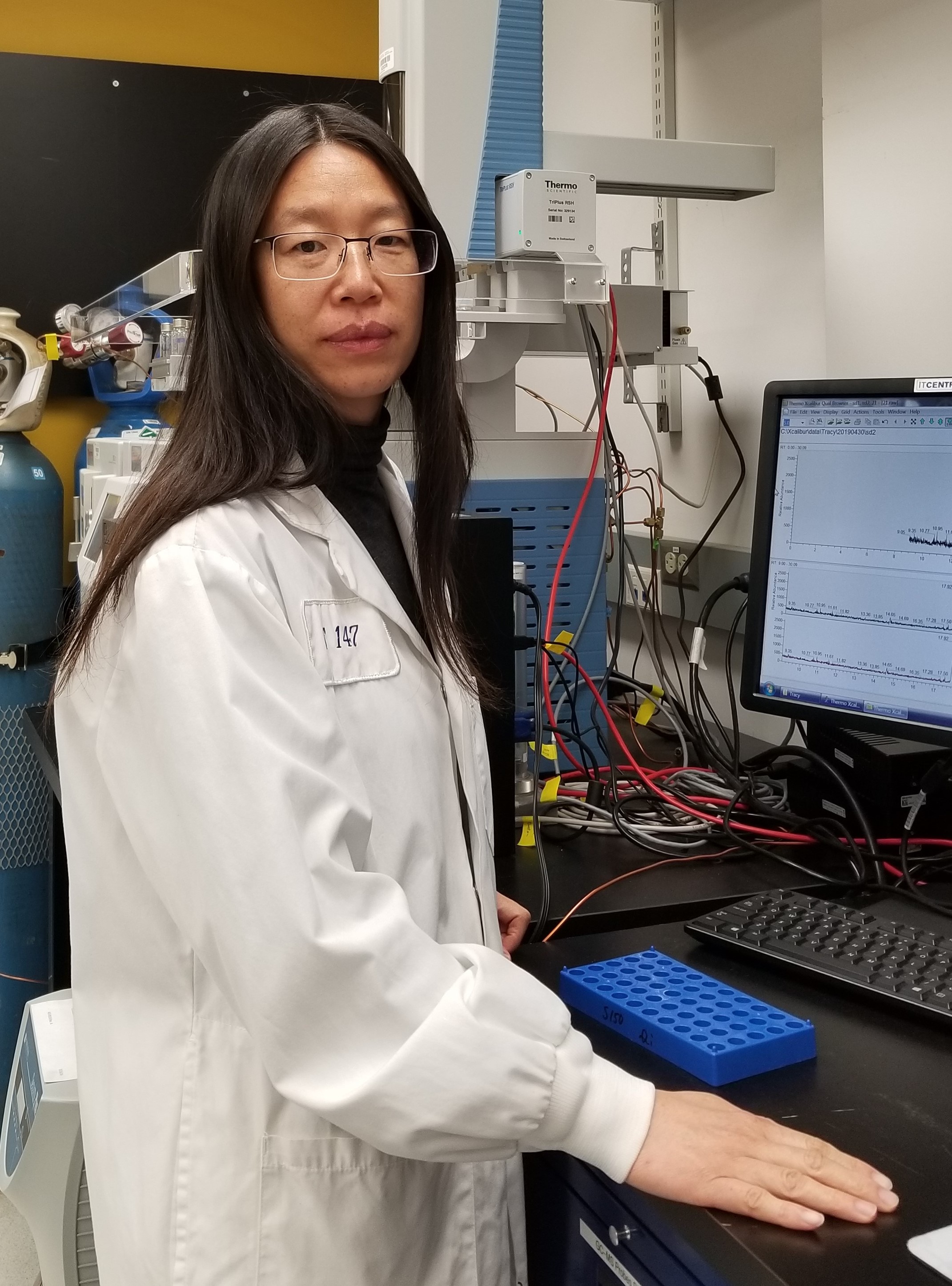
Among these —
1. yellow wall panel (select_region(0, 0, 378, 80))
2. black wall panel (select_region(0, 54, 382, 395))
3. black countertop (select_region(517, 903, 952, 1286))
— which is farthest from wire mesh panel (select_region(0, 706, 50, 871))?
yellow wall panel (select_region(0, 0, 378, 80))

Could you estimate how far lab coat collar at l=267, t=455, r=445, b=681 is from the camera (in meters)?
0.93

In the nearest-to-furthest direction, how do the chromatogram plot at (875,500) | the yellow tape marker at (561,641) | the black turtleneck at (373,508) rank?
the black turtleneck at (373,508)
the chromatogram plot at (875,500)
the yellow tape marker at (561,641)

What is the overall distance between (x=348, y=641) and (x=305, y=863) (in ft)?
0.79

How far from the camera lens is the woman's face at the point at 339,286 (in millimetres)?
932

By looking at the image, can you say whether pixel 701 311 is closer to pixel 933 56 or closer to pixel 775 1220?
pixel 933 56

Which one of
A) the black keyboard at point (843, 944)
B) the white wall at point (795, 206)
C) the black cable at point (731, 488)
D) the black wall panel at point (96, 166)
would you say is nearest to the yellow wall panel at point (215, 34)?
Answer: the black wall panel at point (96, 166)

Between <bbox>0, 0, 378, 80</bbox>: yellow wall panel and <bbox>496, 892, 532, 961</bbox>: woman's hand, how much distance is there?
118 inches

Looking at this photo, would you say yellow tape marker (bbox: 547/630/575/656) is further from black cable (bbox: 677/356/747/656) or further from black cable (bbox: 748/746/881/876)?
black cable (bbox: 677/356/747/656)

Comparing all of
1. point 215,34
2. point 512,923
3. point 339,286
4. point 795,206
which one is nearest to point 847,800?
point 512,923

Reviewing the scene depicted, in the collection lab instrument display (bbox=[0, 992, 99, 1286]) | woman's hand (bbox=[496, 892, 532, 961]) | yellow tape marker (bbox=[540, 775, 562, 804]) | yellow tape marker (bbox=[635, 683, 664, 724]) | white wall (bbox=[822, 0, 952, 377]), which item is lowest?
lab instrument display (bbox=[0, 992, 99, 1286])

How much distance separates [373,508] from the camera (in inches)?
44.3

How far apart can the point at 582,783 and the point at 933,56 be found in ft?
3.60

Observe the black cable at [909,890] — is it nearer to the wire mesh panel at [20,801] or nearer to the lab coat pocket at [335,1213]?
the lab coat pocket at [335,1213]

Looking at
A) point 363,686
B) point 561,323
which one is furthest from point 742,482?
point 363,686
